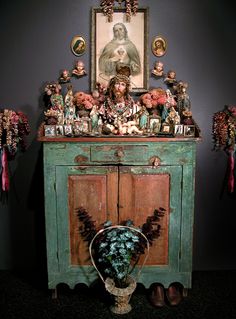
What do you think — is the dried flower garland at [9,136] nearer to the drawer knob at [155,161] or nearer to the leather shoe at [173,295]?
the drawer knob at [155,161]

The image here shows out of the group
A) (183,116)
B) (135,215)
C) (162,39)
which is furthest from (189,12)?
(135,215)

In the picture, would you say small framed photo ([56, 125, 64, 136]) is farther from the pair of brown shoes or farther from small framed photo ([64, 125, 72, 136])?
the pair of brown shoes

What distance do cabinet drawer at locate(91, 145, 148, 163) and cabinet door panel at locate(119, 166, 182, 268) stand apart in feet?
0.25

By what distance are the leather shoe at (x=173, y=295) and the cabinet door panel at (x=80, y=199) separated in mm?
723

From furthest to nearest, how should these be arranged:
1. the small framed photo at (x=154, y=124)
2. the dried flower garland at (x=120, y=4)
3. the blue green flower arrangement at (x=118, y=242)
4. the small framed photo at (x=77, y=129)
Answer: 1. the dried flower garland at (x=120, y=4)
2. the small framed photo at (x=154, y=124)
3. the small framed photo at (x=77, y=129)
4. the blue green flower arrangement at (x=118, y=242)

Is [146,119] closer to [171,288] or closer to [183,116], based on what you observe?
[183,116]

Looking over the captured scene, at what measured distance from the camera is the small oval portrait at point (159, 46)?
11.1ft

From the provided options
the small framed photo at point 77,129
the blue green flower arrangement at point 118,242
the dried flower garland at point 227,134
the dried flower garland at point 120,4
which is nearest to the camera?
the blue green flower arrangement at point 118,242

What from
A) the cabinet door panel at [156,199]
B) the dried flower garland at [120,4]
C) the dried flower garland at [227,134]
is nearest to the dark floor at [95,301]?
the cabinet door panel at [156,199]

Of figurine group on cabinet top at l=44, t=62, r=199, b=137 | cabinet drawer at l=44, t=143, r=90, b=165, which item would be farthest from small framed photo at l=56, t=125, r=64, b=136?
cabinet drawer at l=44, t=143, r=90, b=165

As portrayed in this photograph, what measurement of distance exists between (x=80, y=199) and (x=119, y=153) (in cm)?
46

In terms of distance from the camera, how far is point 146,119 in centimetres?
319

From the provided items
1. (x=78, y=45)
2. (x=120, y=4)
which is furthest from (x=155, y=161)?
(x=120, y=4)

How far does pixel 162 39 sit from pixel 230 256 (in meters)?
2.02
